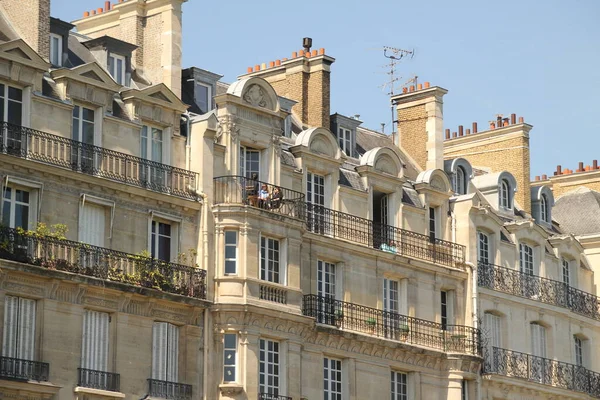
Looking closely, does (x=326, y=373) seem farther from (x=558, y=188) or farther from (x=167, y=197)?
(x=558, y=188)

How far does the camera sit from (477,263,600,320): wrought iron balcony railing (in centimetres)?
4812

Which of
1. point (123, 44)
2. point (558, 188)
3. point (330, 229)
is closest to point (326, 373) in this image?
point (330, 229)

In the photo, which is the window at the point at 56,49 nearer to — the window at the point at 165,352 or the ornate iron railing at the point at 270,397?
the window at the point at 165,352

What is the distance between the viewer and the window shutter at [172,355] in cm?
3819

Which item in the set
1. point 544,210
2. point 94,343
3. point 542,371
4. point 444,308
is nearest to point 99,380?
point 94,343

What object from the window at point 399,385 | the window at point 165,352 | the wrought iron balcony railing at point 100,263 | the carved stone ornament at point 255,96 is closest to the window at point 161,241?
A: the wrought iron balcony railing at point 100,263

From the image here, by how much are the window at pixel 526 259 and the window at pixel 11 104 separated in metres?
18.4

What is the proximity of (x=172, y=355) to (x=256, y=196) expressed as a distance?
4.48 m

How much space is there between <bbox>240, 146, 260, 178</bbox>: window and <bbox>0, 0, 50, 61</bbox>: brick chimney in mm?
5672

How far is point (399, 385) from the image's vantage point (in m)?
44.3

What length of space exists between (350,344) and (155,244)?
21.4ft

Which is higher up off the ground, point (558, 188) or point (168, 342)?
point (558, 188)

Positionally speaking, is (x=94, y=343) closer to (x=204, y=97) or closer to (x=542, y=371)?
(x=204, y=97)

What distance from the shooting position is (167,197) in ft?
127
